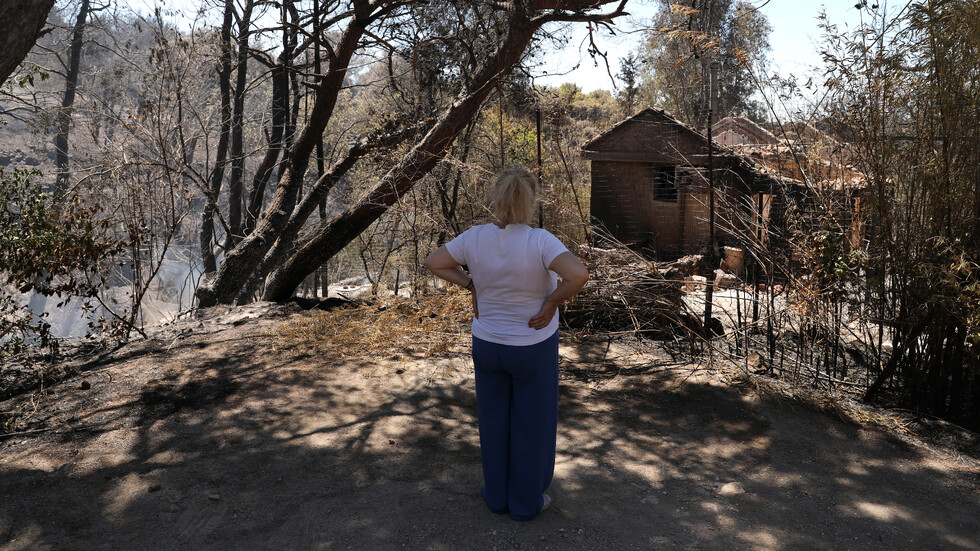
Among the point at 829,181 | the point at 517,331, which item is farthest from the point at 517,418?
the point at 829,181

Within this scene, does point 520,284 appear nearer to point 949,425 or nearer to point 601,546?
point 601,546

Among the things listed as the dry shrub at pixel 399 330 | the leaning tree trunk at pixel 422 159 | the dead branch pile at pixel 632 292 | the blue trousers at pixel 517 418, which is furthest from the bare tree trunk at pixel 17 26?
the dead branch pile at pixel 632 292

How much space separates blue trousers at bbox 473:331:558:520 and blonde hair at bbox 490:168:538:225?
568 millimetres

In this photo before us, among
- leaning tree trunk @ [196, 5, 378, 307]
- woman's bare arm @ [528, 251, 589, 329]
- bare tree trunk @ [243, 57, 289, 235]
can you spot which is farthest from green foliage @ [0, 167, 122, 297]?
bare tree trunk @ [243, 57, 289, 235]

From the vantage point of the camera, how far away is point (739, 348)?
5.84 m

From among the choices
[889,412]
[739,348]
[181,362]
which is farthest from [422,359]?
[889,412]

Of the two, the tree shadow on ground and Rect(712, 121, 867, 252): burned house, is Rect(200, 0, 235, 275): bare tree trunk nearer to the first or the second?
the tree shadow on ground

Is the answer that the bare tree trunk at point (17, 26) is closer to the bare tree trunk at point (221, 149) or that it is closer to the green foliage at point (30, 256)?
the green foliage at point (30, 256)

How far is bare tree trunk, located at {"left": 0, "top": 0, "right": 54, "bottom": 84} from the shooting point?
126 inches

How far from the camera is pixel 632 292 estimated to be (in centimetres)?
584

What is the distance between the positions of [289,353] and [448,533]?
3.49 metres

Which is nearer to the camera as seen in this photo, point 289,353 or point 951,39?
point 951,39

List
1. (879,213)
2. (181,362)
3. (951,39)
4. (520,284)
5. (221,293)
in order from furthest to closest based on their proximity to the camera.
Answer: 1. (221,293)
2. (181,362)
3. (879,213)
4. (951,39)
5. (520,284)

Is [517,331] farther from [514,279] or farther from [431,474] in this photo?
[431,474]
